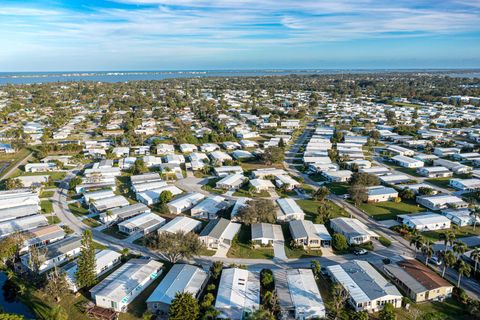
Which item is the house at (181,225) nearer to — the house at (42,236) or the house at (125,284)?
the house at (125,284)

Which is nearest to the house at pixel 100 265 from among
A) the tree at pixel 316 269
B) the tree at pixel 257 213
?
the tree at pixel 257 213

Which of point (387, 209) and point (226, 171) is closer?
point (387, 209)

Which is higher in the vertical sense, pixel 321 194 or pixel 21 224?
pixel 321 194

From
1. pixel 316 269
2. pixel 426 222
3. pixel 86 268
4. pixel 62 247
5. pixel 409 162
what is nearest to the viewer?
pixel 86 268

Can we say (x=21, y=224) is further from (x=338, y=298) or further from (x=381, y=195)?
(x=381, y=195)

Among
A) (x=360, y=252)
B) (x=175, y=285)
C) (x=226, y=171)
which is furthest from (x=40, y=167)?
(x=360, y=252)

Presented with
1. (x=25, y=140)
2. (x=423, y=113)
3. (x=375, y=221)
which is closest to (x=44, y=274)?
(x=375, y=221)
